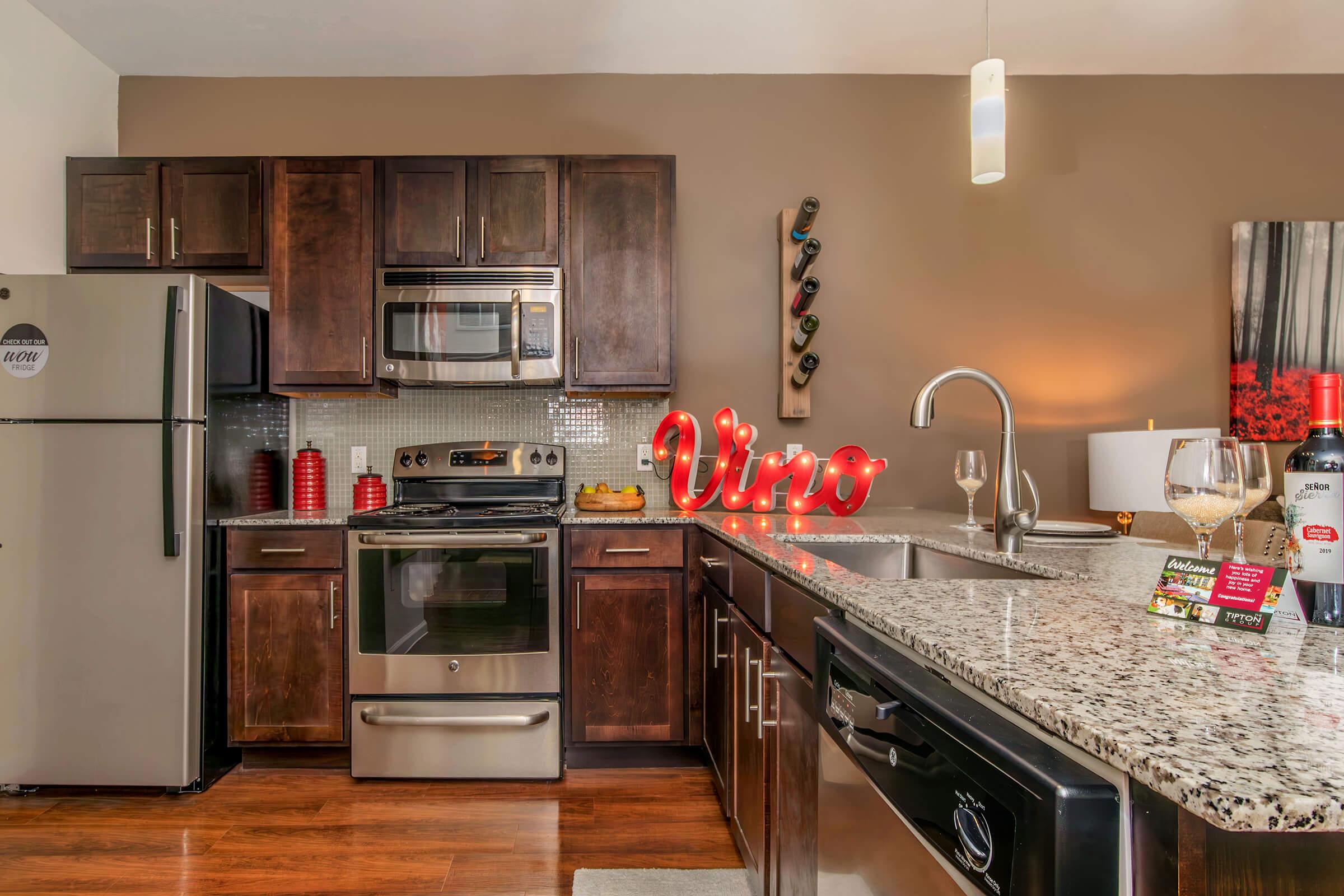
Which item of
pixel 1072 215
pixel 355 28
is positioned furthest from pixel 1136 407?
pixel 355 28

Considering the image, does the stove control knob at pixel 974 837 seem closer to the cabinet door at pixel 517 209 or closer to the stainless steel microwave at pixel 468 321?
the stainless steel microwave at pixel 468 321

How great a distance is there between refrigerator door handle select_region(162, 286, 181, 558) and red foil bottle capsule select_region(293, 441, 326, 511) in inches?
24.8

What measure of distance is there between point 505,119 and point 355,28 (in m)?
0.65

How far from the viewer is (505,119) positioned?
3115 mm

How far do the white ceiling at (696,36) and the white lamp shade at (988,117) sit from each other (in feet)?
3.07

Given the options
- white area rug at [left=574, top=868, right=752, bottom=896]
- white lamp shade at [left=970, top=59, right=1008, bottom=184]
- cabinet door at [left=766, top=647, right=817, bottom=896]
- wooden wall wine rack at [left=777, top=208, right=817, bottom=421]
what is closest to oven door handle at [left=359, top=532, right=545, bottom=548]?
white area rug at [left=574, top=868, right=752, bottom=896]

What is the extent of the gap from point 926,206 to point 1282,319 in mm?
1637

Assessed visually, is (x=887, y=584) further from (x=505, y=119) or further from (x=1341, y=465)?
(x=505, y=119)

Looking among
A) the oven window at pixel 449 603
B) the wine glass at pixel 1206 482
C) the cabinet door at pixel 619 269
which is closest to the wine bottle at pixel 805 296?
the cabinet door at pixel 619 269

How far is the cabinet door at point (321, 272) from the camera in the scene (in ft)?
8.98

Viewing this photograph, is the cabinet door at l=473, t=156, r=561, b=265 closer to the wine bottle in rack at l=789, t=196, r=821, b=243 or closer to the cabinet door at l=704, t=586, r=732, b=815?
the wine bottle in rack at l=789, t=196, r=821, b=243

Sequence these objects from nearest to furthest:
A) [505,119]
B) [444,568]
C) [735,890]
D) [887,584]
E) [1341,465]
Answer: [1341,465] → [887,584] → [735,890] → [444,568] → [505,119]

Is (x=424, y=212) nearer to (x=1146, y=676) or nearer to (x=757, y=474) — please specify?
(x=757, y=474)

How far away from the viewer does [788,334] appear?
3039 mm
